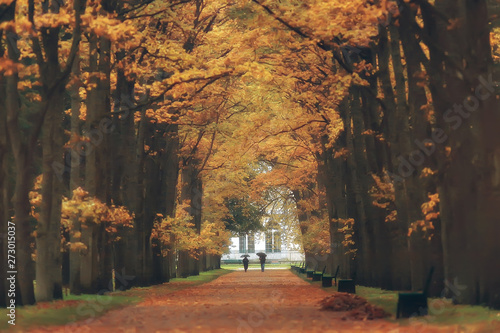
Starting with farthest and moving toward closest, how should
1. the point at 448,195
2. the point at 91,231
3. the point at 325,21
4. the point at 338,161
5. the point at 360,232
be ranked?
the point at 338,161
the point at 360,232
the point at 91,231
the point at 325,21
the point at 448,195

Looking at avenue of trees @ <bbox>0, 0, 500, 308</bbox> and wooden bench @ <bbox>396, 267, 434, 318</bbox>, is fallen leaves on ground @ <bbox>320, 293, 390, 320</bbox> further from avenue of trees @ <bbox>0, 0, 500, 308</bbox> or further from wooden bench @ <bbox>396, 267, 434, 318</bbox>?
avenue of trees @ <bbox>0, 0, 500, 308</bbox>

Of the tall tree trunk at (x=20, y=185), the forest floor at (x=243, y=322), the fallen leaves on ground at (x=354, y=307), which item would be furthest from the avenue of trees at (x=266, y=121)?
the forest floor at (x=243, y=322)

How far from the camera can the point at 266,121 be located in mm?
45219

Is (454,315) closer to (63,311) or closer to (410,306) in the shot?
(410,306)

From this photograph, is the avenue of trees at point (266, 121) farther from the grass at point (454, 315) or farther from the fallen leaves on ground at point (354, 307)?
the fallen leaves on ground at point (354, 307)

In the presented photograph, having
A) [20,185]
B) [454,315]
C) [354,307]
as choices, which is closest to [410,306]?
[454,315]

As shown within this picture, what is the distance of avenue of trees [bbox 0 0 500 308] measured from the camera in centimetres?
1900

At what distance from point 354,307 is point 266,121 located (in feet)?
85.0

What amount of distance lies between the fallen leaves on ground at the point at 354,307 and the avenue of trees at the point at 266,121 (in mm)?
2063

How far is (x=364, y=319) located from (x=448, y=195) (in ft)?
13.0

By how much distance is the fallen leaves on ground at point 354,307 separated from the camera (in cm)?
1805

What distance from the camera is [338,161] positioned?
44062 mm

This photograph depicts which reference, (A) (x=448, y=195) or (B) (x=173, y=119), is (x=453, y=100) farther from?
(B) (x=173, y=119)

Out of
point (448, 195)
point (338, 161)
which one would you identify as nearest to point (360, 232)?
point (338, 161)
